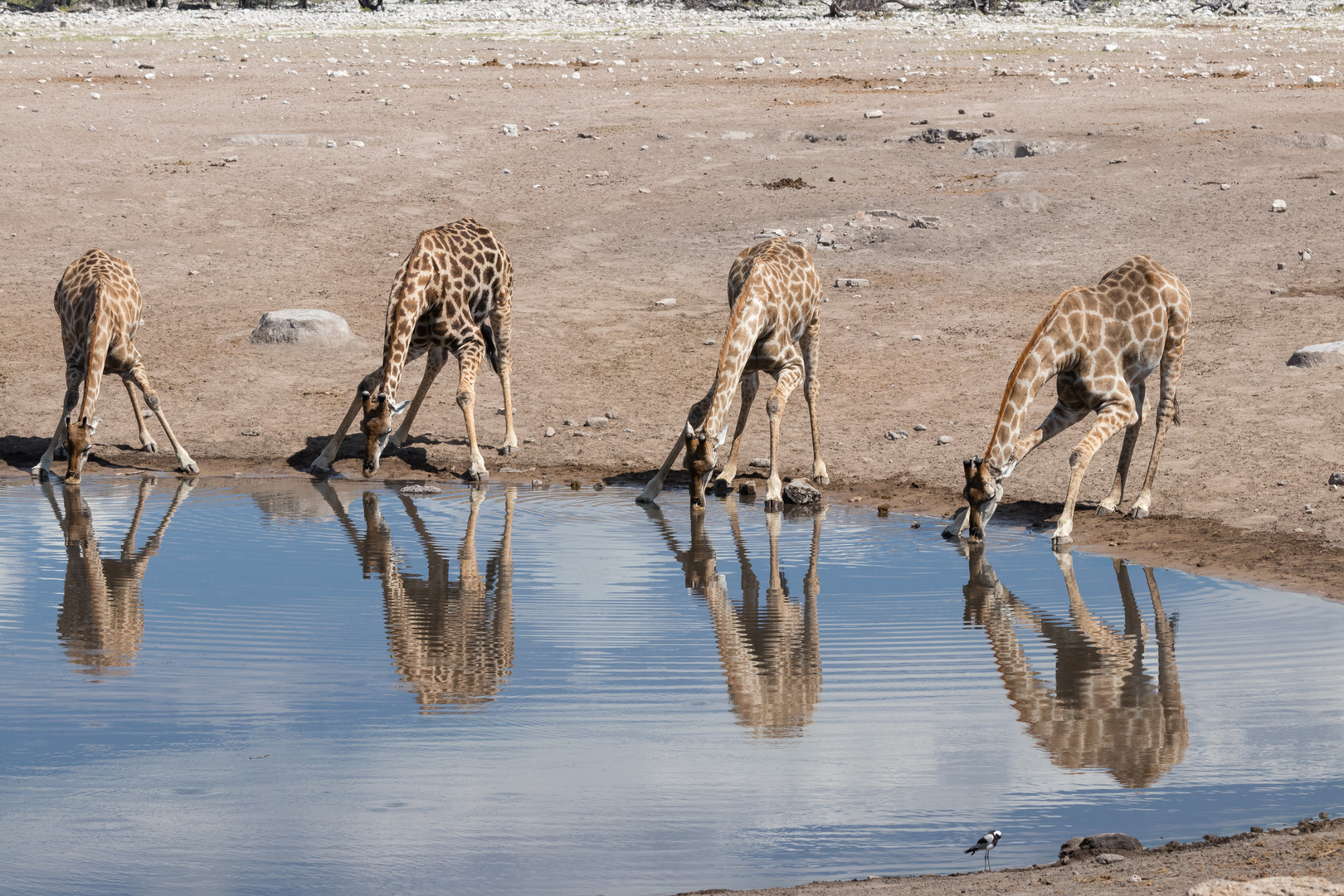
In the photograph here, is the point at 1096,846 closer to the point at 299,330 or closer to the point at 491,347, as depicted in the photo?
the point at 491,347

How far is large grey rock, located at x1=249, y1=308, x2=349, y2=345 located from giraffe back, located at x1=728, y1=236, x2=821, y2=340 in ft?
16.9

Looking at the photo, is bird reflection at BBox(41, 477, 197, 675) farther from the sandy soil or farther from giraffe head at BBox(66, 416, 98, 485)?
the sandy soil

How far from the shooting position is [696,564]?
408 inches

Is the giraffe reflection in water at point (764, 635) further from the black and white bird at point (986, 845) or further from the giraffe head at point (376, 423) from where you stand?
the giraffe head at point (376, 423)

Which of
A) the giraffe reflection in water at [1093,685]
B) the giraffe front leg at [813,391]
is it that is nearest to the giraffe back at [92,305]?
the giraffe front leg at [813,391]

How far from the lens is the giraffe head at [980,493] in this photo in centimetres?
1077

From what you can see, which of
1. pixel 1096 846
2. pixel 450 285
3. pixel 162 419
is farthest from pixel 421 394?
pixel 1096 846

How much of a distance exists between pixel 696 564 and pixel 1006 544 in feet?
7.33

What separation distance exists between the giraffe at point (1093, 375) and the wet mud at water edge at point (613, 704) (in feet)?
1.66

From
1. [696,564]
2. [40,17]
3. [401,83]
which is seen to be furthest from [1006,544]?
[40,17]

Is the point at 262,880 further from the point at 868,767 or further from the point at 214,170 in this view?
the point at 214,170

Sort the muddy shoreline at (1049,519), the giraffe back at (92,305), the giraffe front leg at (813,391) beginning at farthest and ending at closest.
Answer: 1. the giraffe back at (92,305)
2. the giraffe front leg at (813,391)
3. the muddy shoreline at (1049,519)

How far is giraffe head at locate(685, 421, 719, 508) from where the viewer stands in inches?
457

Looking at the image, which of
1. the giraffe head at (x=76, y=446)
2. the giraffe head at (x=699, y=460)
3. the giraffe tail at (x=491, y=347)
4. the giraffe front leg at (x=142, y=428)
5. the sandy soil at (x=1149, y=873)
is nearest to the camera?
the sandy soil at (x=1149, y=873)
